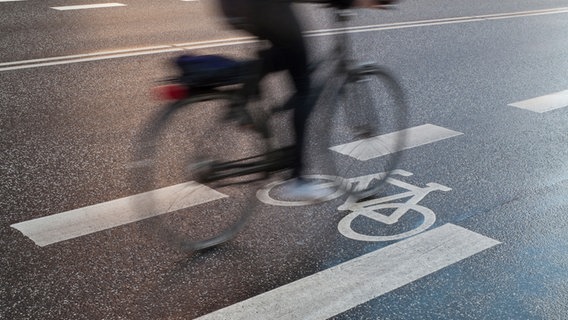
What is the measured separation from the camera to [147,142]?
4.25 meters

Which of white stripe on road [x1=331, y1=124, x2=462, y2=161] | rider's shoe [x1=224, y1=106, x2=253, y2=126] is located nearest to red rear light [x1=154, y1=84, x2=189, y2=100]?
rider's shoe [x1=224, y1=106, x2=253, y2=126]

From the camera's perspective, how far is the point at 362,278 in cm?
422

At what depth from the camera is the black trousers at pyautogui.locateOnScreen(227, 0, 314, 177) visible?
422 cm

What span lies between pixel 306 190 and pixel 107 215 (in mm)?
1136

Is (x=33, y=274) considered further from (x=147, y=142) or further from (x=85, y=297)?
(x=147, y=142)

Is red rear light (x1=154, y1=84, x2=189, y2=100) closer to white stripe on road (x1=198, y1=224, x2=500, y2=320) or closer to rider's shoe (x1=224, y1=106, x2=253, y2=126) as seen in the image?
rider's shoe (x1=224, y1=106, x2=253, y2=126)

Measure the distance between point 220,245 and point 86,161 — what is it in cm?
163

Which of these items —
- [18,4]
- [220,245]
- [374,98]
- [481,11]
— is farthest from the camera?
[481,11]

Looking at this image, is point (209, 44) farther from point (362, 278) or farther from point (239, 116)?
point (362, 278)

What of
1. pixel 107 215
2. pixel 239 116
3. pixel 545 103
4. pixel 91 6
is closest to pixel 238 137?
pixel 239 116

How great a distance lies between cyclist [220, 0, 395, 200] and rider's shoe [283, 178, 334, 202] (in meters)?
0.31

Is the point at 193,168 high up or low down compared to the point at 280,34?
down

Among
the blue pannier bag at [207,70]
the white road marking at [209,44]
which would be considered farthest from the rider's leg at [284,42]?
the white road marking at [209,44]

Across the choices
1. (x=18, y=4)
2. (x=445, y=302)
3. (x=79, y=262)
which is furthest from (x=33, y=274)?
(x=18, y=4)
